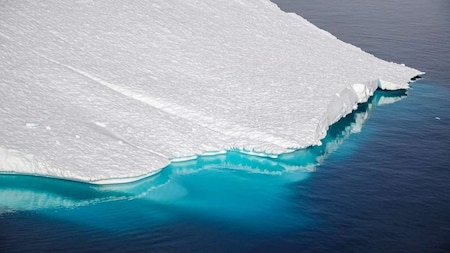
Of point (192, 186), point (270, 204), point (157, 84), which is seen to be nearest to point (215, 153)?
point (192, 186)

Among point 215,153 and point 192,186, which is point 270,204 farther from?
point 215,153

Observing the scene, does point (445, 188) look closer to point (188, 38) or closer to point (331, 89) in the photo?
point (331, 89)

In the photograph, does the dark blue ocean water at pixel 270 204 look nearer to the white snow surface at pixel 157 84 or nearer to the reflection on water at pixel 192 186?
the reflection on water at pixel 192 186

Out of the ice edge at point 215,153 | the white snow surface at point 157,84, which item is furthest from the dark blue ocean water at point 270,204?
the white snow surface at point 157,84

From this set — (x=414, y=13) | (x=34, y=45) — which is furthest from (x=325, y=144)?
(x=414, y=13)

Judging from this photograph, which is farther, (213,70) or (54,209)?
(213,70)

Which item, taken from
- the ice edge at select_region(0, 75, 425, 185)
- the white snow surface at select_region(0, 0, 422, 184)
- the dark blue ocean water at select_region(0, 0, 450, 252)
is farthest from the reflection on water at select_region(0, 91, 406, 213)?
the white snow surface at select_region(0, 0, 422, 184)
